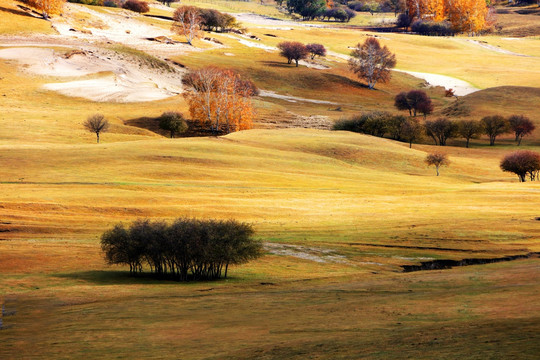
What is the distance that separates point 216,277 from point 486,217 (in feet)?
93.8

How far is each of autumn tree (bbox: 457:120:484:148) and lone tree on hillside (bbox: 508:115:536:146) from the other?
802 cm

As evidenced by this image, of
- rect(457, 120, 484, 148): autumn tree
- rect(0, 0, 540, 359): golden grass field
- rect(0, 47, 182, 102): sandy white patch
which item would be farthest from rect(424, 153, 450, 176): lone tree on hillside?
rect(0, 47, 182, 102): sandy white patch

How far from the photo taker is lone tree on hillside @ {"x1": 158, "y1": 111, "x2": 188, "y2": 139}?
4892 inches

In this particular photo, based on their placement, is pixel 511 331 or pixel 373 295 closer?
pixel 511 331

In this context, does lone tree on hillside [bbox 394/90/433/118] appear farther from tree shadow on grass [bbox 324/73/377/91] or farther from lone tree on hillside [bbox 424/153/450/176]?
lone tree on hillside [bbox 424/153/450/176]

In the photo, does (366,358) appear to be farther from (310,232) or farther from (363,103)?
(363,103)

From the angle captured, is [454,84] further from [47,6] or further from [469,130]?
[47,6]

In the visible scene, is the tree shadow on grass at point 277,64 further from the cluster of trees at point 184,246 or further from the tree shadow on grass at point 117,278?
the tree shadow on grass at point 117,278

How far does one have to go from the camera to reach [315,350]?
992 inches

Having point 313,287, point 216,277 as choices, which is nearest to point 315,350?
point 313,287

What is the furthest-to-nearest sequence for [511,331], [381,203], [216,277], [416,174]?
[416,174] < [381,203] < [216,277] < [511,331]

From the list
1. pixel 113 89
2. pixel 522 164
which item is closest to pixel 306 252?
pixel 522 164

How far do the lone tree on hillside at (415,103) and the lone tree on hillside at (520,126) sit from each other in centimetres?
2256

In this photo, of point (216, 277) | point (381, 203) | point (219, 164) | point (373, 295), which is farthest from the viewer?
point (219, 164)
